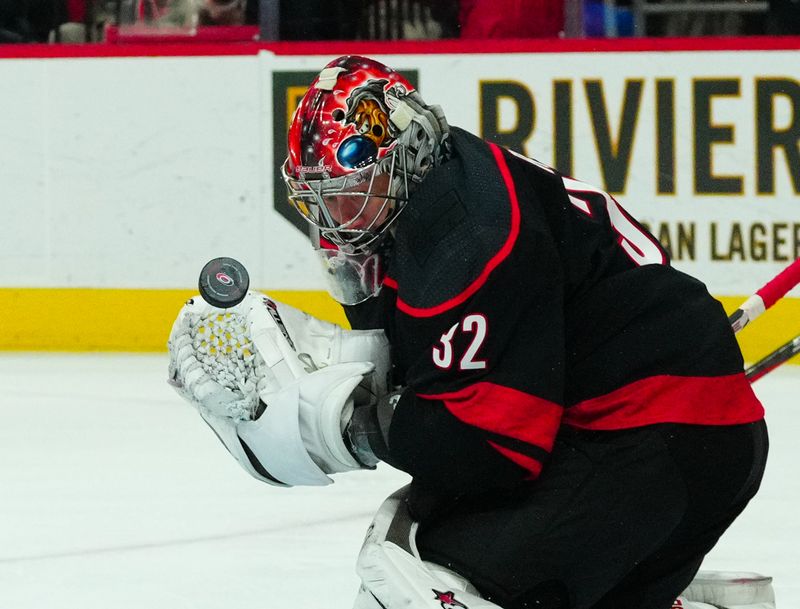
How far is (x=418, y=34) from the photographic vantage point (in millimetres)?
5262

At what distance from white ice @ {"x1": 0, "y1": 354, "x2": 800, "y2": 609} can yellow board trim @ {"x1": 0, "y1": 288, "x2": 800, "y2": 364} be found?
88 centimetres

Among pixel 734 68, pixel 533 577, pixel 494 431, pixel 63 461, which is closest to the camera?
pixel 494 431

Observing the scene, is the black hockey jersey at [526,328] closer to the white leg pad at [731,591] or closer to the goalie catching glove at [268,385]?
the goalie catching glove at [268,385]

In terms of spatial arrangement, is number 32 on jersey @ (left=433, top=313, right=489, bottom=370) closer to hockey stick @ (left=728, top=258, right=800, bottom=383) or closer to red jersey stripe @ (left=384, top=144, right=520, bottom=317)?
red jersey stripe @ (left=384, top=144, right=520, bottom=317)

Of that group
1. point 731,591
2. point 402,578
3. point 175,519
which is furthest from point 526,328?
point 175,519

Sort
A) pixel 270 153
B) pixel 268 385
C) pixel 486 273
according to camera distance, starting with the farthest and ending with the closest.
Answer: pixel 270 153
pixel 268 385
pixel 486 273

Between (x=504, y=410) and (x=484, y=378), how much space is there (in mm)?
48

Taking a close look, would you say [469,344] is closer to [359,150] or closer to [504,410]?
[504,410]

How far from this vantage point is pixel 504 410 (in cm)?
181

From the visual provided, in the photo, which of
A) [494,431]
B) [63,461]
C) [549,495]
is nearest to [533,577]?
[549,495]

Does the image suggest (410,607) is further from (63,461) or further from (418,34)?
A: (418,34)

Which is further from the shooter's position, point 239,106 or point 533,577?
point 239,106

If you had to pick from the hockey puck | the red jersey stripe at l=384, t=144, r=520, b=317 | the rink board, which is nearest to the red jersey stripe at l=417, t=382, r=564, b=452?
the red jersey stripe at l=384, t=144, r=520, b=317

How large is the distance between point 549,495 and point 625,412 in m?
0.15
